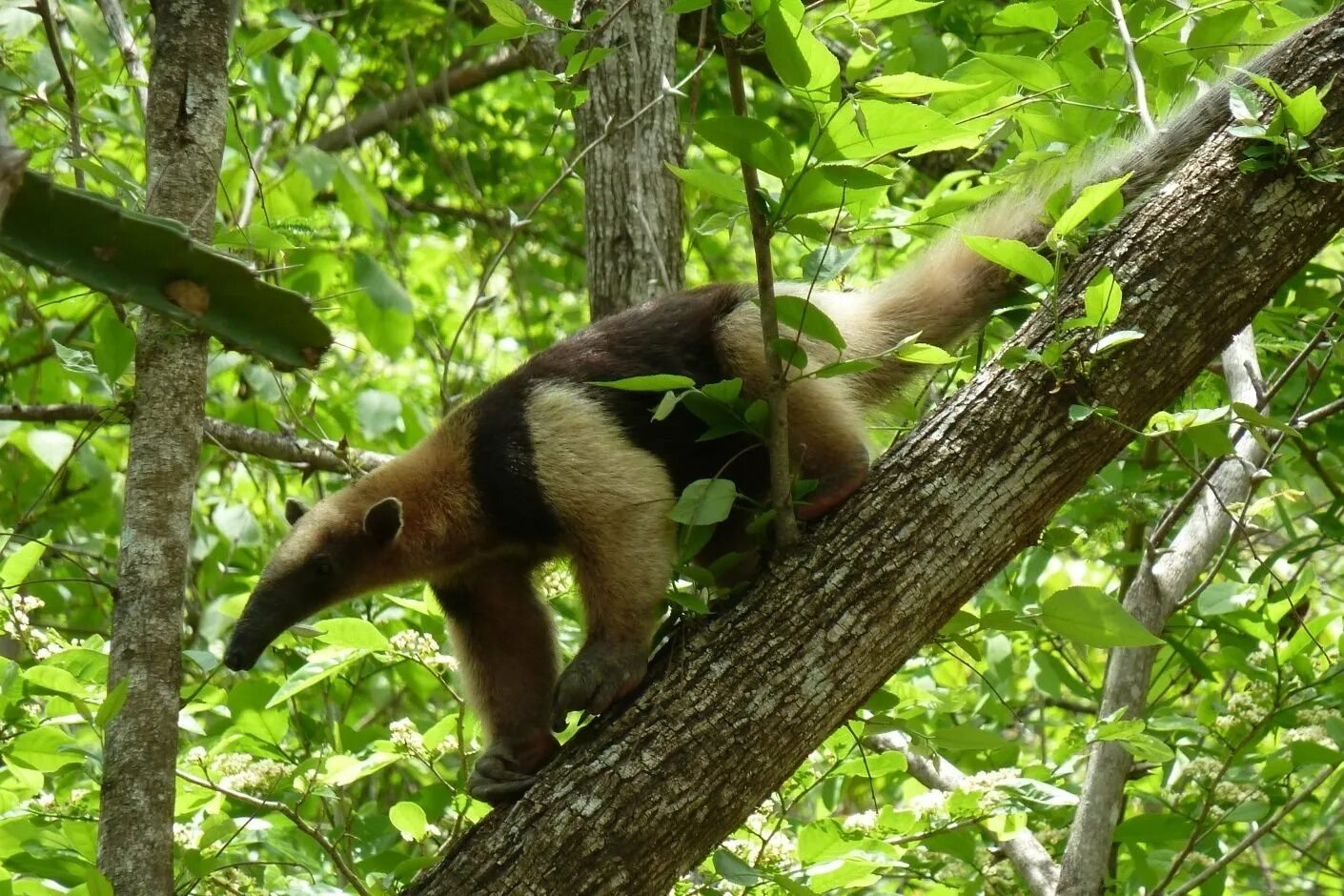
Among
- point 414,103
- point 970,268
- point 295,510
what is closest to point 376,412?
point 295,510

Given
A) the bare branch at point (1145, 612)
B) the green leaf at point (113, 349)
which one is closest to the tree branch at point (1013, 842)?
the bare branch at point (1145, 612)

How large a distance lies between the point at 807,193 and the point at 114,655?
6.70 ft

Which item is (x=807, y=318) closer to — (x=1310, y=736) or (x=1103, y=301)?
(x=1103, y=301)

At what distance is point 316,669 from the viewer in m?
4.20

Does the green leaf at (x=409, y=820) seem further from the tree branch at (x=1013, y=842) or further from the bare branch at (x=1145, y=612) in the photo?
the bare branch at (x=1145, y=612)

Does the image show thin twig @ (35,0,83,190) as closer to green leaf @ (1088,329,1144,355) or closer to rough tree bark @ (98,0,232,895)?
rough tree bark @ (98,0,232,895)

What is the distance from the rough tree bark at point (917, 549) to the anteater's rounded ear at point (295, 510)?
6.86 ft

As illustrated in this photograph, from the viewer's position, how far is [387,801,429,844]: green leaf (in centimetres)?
402

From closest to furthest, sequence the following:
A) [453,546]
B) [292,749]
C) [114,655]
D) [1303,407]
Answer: [114,655] → [453,546] → [292,749] → [1303,407]

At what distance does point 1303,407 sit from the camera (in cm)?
558

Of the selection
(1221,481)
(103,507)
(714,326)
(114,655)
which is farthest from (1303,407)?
(103,507)

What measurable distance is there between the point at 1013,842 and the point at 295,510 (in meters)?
2.92

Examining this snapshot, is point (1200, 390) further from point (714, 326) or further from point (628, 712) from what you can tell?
point (628, 712)

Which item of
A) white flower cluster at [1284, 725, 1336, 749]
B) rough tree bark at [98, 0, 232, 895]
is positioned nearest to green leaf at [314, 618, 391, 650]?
rough tree bark at [98, 0, 232, 895]
